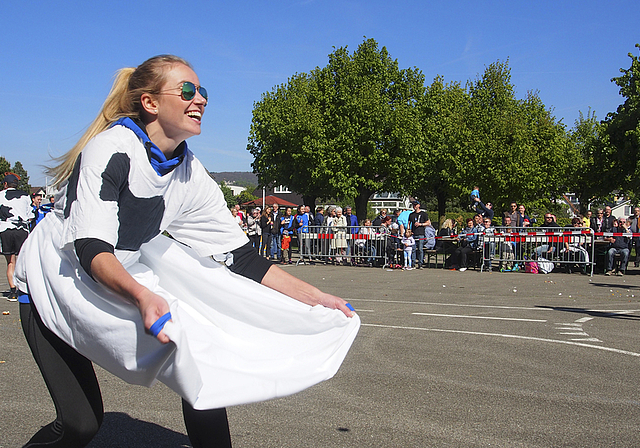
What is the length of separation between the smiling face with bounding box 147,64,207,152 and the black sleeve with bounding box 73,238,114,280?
2.03 feet

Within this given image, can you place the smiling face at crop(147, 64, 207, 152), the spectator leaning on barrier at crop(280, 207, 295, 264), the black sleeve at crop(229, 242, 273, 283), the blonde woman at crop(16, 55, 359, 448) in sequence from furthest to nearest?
the spectator leaning on barrier at crop(280, 207, 295, 264)
the black sleeve at crop(229, 242, 273, 283)
the smiling face at crop(147, 64, 207, 152)
the blonde woman at crop(16, 55, 359, 448)

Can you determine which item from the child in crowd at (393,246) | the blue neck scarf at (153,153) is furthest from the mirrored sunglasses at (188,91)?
the child in crowd at (393,246)

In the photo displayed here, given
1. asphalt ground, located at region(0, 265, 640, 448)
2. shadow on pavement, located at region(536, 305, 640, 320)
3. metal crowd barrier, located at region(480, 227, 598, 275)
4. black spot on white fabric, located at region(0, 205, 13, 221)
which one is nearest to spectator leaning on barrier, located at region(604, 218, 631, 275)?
metal crowd barrier, located at region(480, 227, 598, 275)

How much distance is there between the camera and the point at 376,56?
43.8 meters

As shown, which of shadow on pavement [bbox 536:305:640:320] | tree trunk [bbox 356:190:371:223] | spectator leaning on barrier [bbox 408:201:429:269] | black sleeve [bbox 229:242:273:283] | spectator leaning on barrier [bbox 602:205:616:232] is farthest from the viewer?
tree trunk [bbox 356:190:371:223]

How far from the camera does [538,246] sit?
18031 millimetres

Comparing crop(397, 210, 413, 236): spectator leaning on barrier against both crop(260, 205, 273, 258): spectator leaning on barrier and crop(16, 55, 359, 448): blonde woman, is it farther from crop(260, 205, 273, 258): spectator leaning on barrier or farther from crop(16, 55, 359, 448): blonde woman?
crop(16, 55, 359, 448): blonde woman

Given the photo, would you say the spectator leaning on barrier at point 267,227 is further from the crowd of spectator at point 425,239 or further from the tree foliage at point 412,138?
→ the tree foliage at point 412,138

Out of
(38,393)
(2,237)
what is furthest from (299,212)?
(38,393)

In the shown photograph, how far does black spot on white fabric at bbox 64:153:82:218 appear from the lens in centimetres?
249

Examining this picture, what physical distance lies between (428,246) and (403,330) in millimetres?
12204

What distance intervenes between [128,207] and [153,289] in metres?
0.35

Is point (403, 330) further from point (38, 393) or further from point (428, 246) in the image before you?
point (428, 246)

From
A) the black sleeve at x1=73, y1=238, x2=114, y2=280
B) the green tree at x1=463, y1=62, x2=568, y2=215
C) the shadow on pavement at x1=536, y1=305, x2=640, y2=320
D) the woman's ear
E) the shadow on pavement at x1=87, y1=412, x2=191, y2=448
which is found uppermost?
the green tree at x1=463, y1=62, x2=568, y2=215
